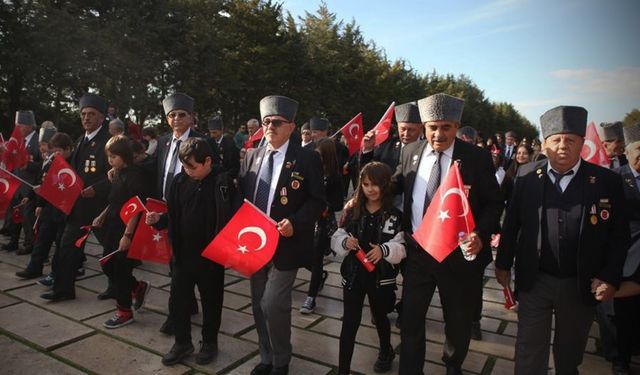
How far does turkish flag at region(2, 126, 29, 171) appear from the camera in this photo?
246 inches

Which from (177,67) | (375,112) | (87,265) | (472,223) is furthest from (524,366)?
(375,112)

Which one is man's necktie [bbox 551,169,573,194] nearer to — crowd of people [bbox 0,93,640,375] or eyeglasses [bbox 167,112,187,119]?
crowd of people [bbox 0,93,640,375]

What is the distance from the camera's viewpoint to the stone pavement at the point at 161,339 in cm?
345

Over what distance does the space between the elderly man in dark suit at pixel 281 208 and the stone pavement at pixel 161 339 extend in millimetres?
374

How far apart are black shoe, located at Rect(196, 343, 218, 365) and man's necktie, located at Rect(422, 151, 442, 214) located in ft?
6.93

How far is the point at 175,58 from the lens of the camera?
76.9 feet

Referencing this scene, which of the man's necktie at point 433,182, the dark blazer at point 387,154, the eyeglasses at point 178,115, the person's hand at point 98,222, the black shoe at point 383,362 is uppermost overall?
the eyeglasses at point 178,115

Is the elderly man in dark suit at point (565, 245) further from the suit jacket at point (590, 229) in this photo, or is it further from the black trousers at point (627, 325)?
the black trousers at point (627, 325)

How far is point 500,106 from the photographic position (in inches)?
3762

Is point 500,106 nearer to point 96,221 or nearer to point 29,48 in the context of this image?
point 29,48

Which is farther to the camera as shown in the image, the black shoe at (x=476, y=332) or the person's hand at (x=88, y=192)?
the person's hand at (x=88, y=192)

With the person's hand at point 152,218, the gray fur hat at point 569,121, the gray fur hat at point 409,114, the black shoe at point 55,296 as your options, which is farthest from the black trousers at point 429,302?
the black shoe at point 55,296

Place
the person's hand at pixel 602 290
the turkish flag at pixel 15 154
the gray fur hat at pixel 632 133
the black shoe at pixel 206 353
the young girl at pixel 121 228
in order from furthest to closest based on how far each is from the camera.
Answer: the turkish flag at pixel 15 154 → the gray fur hat at pixel 632 133 → the young girl at pixel 121 228 → the black shoe at pixel 206 353 → the person's hand at pixel 602 290

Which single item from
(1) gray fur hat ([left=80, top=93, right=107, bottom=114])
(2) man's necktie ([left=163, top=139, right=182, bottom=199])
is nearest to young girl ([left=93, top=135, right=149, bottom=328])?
(2) man's necktie ([left=163, top=139, right=182, bottom=199])
